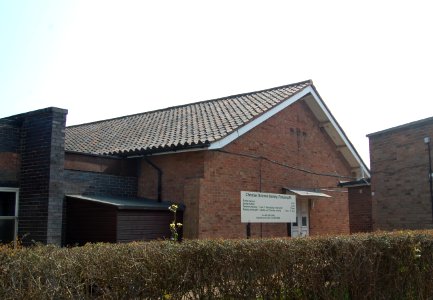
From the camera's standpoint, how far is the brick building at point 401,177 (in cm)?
1488

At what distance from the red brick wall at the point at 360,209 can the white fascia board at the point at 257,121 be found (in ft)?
13.6

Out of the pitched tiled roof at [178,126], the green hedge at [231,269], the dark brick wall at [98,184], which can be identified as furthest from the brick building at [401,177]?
the dark brick wall at [98,184]

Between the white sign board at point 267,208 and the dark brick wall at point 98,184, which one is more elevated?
the dark brick wall at point 98,184

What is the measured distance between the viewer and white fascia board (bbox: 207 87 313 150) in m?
14.0

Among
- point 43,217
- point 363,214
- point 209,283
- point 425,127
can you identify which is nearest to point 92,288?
point 209,283

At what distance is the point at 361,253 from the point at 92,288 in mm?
4546

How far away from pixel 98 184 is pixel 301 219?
7.20m

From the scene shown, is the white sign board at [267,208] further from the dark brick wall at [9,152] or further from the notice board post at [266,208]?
the dark brick wall at [9,152]

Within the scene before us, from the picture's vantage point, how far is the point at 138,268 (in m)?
5.26

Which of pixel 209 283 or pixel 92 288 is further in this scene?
pixel 209 283

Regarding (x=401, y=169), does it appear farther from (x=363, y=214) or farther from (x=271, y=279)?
(x=271, y=279)

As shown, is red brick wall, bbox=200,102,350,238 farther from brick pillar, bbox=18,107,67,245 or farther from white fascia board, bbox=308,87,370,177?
brick pillar, bbox=18,107,67,245

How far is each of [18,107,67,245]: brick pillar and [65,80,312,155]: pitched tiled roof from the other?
148 inches

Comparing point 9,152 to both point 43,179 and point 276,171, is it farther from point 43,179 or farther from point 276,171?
point 276,171
